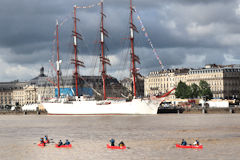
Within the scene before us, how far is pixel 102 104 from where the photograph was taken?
501 feet

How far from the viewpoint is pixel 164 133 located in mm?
79062

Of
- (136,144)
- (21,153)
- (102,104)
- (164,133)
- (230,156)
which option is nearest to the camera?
(230,156)

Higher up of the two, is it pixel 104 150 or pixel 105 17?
pixel 105 17

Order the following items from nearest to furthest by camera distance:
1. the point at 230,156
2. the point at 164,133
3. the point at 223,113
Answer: the point at 230,156
the point at 164,133
the point at 223,113

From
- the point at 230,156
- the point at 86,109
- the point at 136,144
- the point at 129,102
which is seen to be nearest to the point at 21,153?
the point at 136,144

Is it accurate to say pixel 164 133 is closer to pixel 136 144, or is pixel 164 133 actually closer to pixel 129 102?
pixel 136 144

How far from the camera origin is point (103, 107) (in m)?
152

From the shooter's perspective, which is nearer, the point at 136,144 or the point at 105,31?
the point at 136,144

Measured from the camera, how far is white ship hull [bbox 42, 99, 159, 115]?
14538 centimetres

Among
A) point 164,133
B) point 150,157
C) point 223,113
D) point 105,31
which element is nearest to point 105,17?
point 105,31

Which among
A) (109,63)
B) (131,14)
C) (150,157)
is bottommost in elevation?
(150,157)

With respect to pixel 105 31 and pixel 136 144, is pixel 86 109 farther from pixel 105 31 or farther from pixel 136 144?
pixel 136 144

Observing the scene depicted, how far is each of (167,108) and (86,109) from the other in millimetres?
22701

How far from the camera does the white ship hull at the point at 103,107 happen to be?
14538 cm
